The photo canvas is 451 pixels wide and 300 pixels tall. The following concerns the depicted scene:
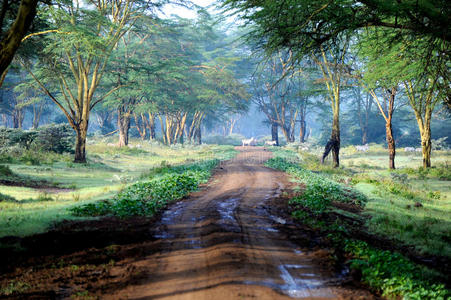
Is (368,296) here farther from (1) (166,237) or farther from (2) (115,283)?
(1) (166,237)

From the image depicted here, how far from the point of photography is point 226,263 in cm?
587

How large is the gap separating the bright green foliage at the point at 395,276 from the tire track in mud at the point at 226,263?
0.42 metres

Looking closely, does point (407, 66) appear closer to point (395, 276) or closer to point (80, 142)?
point (395, 276)

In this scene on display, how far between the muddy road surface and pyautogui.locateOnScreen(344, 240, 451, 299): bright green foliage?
379 millimetres

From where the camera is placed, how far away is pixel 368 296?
5.06m

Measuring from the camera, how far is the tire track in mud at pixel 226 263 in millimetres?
4879

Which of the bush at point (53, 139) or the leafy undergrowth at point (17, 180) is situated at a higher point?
the bush at point (53, 139)

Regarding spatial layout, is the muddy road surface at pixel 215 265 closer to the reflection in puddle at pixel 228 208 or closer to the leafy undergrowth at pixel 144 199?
the reflection in puddle at pixel 228 208

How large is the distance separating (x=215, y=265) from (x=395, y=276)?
2731 mm

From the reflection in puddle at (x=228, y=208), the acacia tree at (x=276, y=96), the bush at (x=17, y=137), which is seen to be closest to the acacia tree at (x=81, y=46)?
the bush at (x=17, y=137)

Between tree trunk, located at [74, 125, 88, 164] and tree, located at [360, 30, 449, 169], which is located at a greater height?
tree, located at [360, 30, 449, 169]

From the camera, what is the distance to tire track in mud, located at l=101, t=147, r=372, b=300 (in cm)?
488

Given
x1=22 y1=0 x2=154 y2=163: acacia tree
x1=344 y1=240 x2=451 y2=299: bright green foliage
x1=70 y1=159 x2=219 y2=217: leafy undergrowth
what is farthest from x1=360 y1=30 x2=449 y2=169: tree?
x1=22 y1=0 x2=154 y2=163: acacia tree

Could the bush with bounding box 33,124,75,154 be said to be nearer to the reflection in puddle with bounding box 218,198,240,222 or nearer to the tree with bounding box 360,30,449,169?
the reflection in puddle with bounding box 218,198,240,222
